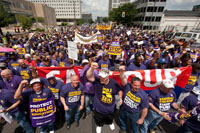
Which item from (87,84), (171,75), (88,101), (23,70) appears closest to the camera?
(87,84)

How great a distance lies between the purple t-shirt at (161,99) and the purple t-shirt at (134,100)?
0.30 metres

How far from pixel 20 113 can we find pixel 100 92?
2.33m

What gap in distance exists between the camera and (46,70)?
3535mm

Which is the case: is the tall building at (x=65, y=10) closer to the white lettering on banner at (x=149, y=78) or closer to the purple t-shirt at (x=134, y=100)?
the white lettering on banner at (x=149, y=78)

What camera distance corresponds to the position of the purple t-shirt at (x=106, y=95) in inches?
103

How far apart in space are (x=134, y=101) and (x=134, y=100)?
3 centimetres

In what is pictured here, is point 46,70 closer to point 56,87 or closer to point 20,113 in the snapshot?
point 56,87

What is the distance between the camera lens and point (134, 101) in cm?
246

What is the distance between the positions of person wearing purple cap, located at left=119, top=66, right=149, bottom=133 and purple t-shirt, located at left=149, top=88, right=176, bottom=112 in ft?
1.00

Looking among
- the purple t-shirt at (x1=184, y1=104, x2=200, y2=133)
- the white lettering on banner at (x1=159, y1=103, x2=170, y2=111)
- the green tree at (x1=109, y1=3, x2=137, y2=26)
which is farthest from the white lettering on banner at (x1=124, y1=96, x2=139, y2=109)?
the green tree at (x1=109, y1=3, x2=137, y2=26)

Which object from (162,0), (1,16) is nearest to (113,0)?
(162,0)

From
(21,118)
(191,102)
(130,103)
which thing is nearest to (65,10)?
(21,118)

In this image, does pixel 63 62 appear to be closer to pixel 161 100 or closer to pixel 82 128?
pixel 82 128

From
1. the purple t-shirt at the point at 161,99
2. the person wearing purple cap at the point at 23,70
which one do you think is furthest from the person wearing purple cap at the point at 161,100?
the person wearing purple cap at the point at 23,70
